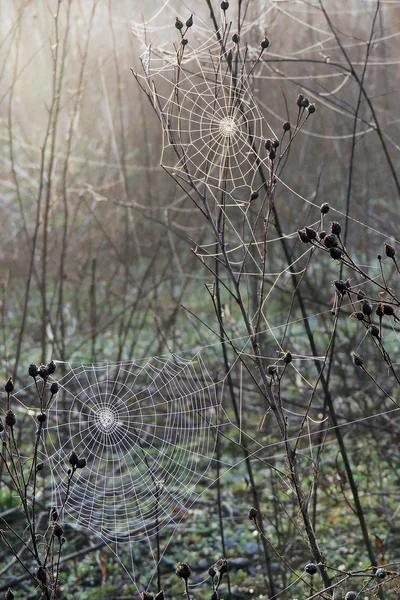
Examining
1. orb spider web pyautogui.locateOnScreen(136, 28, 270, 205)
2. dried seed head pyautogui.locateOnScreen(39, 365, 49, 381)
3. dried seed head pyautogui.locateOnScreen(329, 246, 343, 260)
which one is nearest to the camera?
dried seed head pyautogui.locateOnScreen(329, 246, 343, 260)

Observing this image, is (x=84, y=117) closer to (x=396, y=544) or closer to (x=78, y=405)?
(x=78, y=405)

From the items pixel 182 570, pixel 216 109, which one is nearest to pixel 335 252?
pixel 182 570

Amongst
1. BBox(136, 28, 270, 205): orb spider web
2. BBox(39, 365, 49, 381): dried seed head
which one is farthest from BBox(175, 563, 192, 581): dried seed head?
BBox(136, 28, 270, 205): orb spider web

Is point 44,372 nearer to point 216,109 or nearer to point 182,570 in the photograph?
point 182,570

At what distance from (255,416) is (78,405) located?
1919 millimetres

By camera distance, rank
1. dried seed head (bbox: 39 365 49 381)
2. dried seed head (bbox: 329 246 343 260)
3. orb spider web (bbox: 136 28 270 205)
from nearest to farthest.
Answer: dried seed head (bbox: 329 246 343 260) → dried seed head (bbox: 39 365 49 381) → orb spider web (bbox: 136 28 270 205)

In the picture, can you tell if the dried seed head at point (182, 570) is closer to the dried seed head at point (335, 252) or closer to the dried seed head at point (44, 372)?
the dried seed head at point (44, 372)

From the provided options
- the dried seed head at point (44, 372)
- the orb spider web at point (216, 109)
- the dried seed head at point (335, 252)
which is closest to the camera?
the dried seed head at point (335, 252)

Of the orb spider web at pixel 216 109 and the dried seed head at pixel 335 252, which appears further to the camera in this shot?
the orb spider web at pixel 216 109

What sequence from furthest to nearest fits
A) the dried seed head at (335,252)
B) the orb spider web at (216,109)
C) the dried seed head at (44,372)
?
1. the orb spider web at (216,109)
2. the dried seed head at (44,372)
3. the dried seed head at (335,252)

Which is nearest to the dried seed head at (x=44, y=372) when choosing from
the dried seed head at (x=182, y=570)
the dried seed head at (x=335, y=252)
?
the dried seed head at (x=182, y=570)

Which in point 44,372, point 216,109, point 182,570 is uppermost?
point 216,109

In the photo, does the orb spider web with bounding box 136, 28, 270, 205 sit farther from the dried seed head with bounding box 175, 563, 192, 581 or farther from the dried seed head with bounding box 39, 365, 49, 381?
the dried seed head with bounding box 175, 563, 192, 581

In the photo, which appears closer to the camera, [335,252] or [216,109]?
[335,252]
